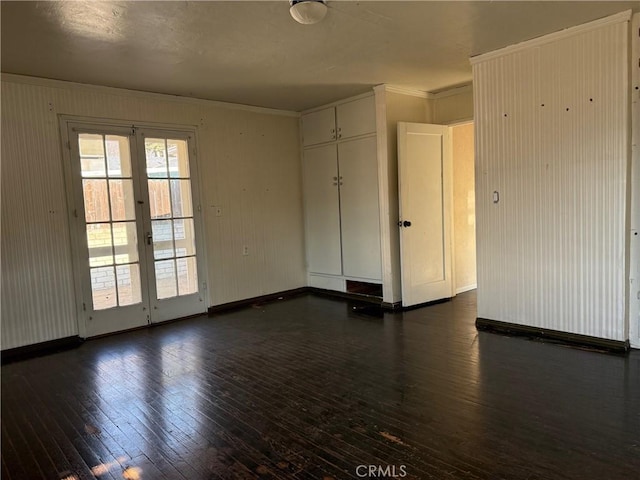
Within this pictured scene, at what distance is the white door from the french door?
258 centimetres

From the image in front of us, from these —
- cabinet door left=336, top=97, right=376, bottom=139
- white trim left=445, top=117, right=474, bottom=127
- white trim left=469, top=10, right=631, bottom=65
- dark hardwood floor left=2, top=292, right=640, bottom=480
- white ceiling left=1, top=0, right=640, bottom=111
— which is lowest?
dark hardwood floor left=2, top=292, right=640, bottom=480

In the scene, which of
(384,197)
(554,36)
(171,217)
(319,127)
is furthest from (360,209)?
(554,36)

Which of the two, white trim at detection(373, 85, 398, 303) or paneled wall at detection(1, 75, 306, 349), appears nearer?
paneled wall at detection(1, 75, 306, 349)

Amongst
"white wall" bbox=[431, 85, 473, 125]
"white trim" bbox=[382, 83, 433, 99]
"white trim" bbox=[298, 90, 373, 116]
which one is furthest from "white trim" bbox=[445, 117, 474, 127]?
"white trim" bbox=[298, 90, 373, 116]

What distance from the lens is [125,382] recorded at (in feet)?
11.3

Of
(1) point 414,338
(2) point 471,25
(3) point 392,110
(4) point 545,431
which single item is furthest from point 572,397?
(3) point 392,110

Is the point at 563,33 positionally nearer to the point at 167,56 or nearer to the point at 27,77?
the point at 167,56

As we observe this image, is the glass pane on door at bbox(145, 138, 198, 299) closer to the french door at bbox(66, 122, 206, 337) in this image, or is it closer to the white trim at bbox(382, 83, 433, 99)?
the french door at bbox(66, 122, 206, 337)

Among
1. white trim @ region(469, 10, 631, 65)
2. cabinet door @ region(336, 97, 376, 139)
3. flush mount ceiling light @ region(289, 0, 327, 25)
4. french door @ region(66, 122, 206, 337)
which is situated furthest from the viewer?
cabinet door @ region(336, 97, 376, 139)

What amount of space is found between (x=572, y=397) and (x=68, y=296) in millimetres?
4616

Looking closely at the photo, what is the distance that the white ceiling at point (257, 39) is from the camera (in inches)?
120

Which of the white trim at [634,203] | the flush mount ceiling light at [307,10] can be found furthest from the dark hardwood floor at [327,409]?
the flush mount ceiling light at [307,10]

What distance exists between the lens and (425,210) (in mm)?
5402

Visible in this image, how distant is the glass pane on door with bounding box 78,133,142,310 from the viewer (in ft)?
15.5
